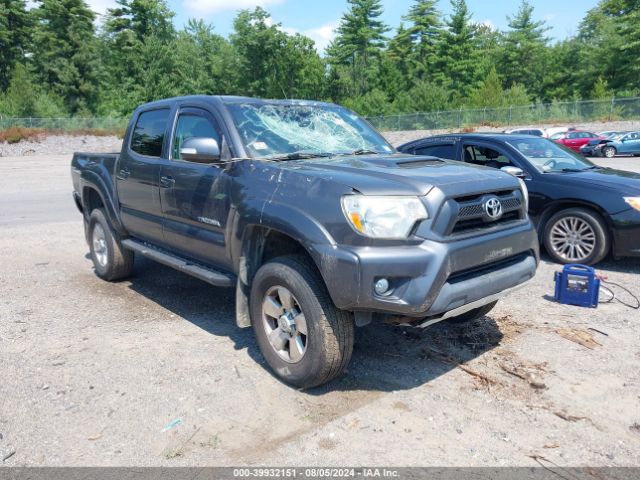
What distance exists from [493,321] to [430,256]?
2144 mm

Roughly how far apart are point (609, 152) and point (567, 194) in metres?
23.9

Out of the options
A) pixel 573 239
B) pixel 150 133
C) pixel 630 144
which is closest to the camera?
pixel 150 133

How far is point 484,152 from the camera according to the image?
7680mm

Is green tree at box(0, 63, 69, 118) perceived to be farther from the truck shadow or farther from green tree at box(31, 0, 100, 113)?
the truck shadow

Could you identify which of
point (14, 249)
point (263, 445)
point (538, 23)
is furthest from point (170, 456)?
point (538, 23)

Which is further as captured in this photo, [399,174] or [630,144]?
[630,144]

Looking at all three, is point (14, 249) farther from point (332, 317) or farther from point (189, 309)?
point (332, 317)

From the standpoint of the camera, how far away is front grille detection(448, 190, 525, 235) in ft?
11.7

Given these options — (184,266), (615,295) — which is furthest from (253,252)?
(615,295)

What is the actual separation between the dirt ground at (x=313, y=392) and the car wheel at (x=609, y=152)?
80.7 feet

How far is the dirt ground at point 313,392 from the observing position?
3.12 metres

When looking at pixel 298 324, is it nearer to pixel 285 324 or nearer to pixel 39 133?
pixel 285 324

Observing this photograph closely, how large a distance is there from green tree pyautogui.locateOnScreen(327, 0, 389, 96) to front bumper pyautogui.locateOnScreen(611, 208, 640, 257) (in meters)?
62.7

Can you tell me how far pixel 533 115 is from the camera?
4334cm
